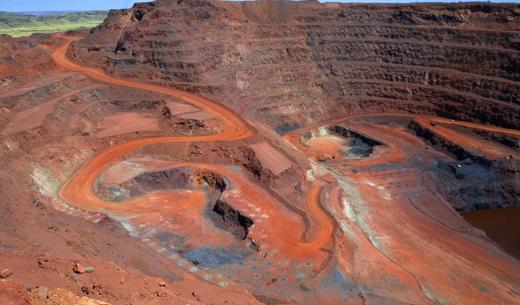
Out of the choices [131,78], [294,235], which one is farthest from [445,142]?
[131,78]

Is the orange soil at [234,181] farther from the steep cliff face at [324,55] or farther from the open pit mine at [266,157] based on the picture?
the steep cliff face at [324,55]

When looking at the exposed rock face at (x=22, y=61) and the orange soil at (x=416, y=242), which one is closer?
the orange soil at (x=416, y=242)

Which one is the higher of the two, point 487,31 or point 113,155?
point 487,31

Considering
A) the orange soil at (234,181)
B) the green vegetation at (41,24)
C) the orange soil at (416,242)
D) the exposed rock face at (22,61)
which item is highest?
the green vegetation at (41,24)

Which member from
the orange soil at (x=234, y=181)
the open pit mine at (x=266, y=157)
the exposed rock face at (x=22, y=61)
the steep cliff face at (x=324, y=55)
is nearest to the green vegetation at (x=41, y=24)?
the open pit mine at (x=266, y=157)

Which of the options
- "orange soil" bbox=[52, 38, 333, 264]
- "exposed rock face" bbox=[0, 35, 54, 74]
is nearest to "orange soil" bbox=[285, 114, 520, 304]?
"orange soil" bbox=[52, 38, 333, 264]

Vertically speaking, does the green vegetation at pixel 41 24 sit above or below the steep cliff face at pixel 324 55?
above

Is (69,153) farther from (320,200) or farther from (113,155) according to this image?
(320,200)
